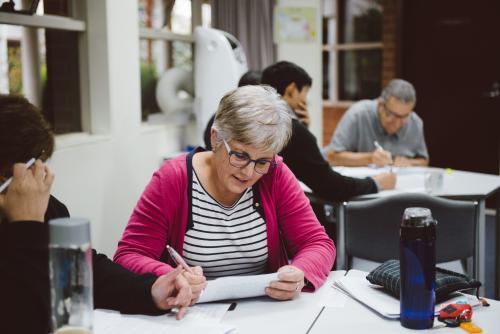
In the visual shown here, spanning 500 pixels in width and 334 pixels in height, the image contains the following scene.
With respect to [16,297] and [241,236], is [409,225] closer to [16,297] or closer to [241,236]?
[241,236]

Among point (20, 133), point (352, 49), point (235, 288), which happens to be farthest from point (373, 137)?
point (352, 49)

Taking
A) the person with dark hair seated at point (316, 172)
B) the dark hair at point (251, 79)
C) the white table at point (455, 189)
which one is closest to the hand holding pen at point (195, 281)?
the white table at point (455, 189)

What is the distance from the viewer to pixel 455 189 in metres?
2.88

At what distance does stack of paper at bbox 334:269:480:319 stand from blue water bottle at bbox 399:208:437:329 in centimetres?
8

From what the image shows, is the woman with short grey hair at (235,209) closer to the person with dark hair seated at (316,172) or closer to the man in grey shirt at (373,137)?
the person with dark hair seated at (316,172)

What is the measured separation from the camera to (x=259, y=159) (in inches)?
64.7

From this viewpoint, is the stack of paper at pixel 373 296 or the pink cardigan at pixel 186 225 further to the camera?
the pink cardigan at pixel 186 225

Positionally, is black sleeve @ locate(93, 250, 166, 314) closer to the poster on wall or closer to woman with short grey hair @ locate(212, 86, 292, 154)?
woman with short grey hair @ locate(212, 86, 292, 154)

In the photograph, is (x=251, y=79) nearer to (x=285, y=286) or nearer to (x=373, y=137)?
(x=373, y=137)

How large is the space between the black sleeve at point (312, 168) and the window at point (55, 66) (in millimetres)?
1269

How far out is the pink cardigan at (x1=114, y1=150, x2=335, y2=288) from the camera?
5.31 ft

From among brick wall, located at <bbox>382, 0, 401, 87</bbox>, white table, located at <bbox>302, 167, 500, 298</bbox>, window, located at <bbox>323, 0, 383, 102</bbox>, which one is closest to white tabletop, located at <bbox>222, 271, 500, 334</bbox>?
white table, located at <bbox>302, 167, 500, 298</bbox>

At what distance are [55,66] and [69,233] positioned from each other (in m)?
2.54

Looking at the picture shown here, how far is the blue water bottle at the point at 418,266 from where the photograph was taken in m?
1.23
